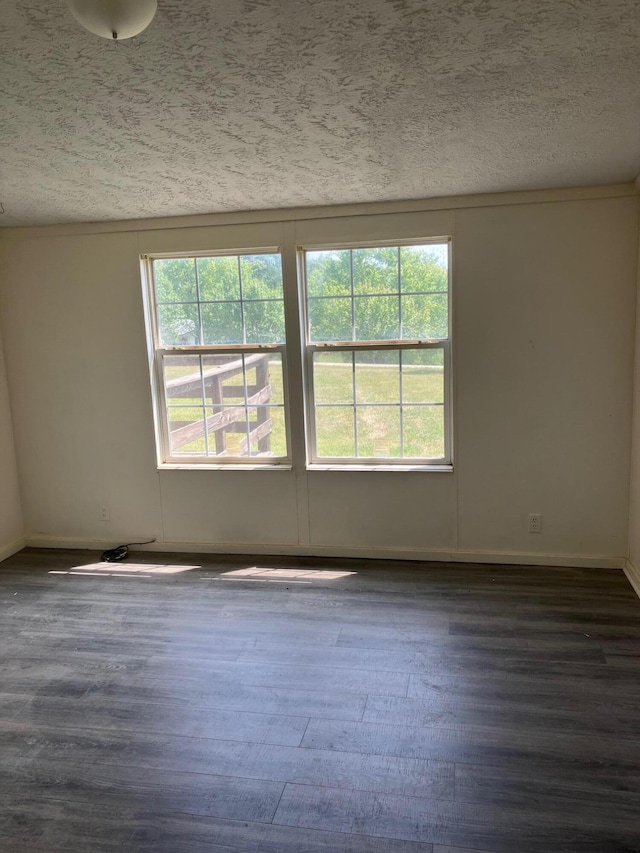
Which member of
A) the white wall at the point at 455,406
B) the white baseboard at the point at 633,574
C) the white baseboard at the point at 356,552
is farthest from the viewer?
the white baseboard at the point at 356,552

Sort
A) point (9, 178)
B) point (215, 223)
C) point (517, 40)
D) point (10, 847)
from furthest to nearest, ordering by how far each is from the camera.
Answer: point (215, 223), point (9, 178), point (10, 847), point (517, 40)

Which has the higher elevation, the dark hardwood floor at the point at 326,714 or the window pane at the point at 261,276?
the window pane at the point at 261,276

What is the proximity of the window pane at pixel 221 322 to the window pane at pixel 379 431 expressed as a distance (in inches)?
39.6

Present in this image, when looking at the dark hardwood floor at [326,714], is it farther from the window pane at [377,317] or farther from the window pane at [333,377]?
the window pane at [377,317]

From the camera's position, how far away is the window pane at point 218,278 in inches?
157

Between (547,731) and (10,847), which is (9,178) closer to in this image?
(10,847)

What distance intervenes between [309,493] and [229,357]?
1.10m

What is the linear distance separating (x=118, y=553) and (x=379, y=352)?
237cm

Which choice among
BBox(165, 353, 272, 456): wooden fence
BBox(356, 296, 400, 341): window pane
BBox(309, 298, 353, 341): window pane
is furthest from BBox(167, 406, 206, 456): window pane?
BBox(356, 296, 400, 341): window pane

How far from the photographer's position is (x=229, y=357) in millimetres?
4078

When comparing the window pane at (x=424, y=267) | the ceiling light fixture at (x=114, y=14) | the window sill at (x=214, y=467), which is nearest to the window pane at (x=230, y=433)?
the window sill at (x=214, y=467)

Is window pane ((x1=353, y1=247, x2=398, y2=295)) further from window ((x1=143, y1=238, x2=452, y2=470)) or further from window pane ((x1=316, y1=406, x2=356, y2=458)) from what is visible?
window pane ((x1=316, y1=406, x2=356, y2=458))

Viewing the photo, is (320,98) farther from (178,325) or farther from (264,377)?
(178,325)

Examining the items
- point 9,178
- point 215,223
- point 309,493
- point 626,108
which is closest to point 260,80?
point 626,108
